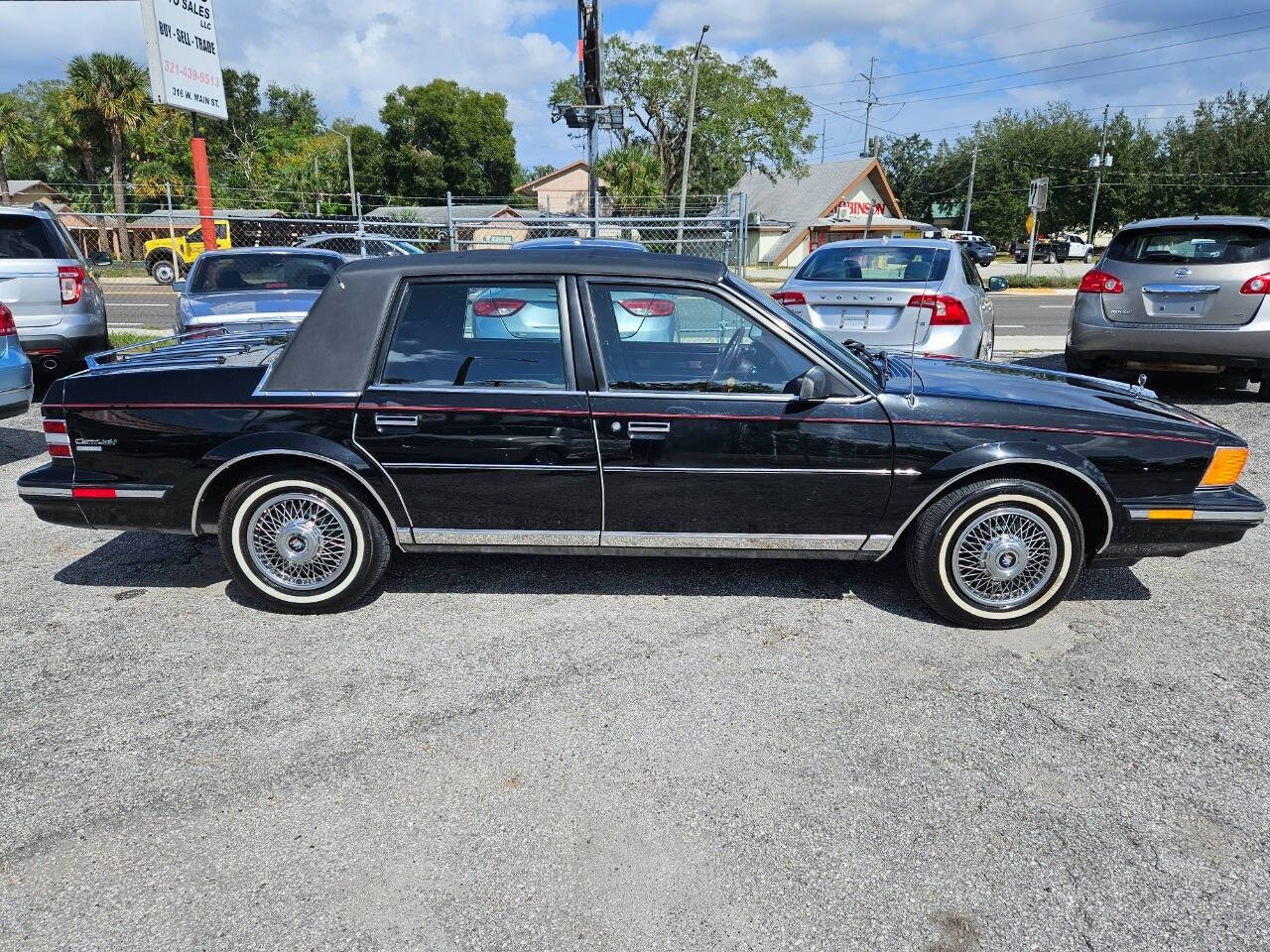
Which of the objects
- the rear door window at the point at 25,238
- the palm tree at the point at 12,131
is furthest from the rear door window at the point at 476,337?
the palm tree at the point at 12,131

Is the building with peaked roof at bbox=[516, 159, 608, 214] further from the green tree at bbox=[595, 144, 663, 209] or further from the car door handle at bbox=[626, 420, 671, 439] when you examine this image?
the car door handle at bbox=[626, 420, 671, 439]

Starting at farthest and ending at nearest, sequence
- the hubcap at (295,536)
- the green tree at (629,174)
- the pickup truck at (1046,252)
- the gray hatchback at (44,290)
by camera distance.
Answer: the pickup truck at (1046,252) → the green tree at (629,174) → the gray hatchback at (44,290) → the hubcap at (295,536)

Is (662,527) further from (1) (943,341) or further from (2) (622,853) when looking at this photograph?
(1) (943,341)

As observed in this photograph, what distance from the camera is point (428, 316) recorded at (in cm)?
410

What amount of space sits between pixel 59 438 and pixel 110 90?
49773mm

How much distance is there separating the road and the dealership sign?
379 centimetres

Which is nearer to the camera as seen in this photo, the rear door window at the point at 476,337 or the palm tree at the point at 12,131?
the rear door window at the point at 476,337

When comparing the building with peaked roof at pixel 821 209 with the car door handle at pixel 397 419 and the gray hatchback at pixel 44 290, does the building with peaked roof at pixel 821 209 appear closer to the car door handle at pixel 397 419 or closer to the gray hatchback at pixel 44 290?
the gray hatchback at pixel 44 290

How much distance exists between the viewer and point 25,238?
27.9 ft

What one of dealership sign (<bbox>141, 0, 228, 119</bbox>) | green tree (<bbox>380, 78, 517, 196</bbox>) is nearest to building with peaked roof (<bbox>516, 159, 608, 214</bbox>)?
green tree (<bbox>380, 78, 517, 196</bbox>)

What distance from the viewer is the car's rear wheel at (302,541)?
161 inches

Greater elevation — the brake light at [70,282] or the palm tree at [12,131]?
the palm tree at [12,131]

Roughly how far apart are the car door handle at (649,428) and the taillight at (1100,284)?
6.50 meters

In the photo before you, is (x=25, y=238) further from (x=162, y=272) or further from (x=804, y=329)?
(x=162, y=272)
